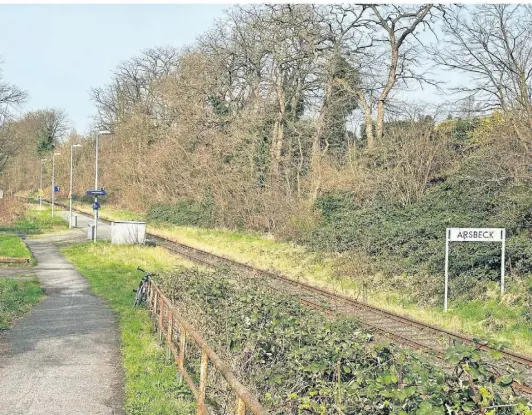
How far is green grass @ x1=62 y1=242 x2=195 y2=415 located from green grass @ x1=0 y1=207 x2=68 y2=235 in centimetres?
1814

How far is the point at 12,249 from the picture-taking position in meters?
28.1

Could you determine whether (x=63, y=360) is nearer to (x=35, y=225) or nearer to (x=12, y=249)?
(x=12, y=249)

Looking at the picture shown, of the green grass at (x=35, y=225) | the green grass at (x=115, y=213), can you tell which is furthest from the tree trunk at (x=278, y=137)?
the green grass at (x=115, y=213)

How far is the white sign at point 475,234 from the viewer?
15.9 meters

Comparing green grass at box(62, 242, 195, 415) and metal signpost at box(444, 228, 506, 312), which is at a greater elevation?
metal signpost at box(444, 228, 506, 312)

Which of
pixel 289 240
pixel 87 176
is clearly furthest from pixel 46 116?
pixel 289 240

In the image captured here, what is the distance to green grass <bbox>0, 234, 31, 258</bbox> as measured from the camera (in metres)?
26.2

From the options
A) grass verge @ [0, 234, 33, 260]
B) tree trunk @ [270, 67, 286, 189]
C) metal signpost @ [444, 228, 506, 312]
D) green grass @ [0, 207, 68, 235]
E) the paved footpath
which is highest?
tree trunk @ [270, 67, 286, 189]

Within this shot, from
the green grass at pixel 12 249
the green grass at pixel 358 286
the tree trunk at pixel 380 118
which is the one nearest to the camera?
the green grass at pixel 358 286

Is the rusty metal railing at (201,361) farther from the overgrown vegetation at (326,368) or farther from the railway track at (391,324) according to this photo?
the railway track at (391,324)

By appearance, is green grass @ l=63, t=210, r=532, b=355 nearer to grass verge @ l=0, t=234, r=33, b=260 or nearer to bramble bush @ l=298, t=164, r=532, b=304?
bramble bush @ l=298, t=164, r=532, b=304

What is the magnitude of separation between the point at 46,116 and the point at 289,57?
70.1 meters

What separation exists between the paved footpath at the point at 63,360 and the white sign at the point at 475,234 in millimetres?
8643

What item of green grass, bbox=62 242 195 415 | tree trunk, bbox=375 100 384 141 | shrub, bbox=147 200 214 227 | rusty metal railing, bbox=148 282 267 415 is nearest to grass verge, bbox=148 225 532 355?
rusty metal railing, bbox=148 282 267 415
